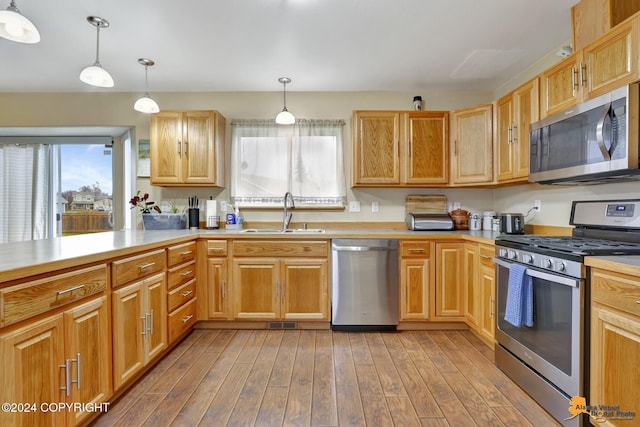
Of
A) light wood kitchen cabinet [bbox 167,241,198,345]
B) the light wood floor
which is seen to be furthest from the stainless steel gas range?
light wood kitchen cabinet [bbox 167,241,198,345]

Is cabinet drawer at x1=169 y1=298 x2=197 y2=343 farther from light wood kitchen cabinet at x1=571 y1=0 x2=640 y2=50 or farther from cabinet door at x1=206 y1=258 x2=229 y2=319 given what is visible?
light wood kitchen cabinet at x1=571 y1=0 x2=640 y2=50

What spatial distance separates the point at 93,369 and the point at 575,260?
2.36 m

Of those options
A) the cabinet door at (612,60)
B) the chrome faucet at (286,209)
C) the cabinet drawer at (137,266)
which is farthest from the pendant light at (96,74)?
the cabinet door at (612,60)

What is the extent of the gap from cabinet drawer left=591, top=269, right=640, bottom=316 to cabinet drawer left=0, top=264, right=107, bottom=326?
2.30 metres

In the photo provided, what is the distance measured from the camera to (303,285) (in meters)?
2.90

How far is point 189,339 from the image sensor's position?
8.95 feet

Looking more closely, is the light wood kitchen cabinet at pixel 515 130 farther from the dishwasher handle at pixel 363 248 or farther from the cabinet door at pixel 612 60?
the dishwasher handle at pixel 363 248

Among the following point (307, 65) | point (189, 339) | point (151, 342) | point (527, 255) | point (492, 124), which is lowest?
point (189, 339)

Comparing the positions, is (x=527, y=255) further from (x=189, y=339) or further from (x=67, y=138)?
(x=67, y=138)

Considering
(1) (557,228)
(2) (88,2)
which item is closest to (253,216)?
(2) (88,2)

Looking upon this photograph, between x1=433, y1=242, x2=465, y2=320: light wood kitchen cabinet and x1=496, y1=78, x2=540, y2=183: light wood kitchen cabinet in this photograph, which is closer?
x1=496, y1=78, x2=540, y2=183: light wood kitchen cabinet

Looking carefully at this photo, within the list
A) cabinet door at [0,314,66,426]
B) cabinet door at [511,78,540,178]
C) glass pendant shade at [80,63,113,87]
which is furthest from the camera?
cabinet door at [511,78,540,178]

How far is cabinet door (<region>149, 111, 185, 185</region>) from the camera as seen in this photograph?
3.26 m

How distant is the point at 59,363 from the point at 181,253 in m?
1.27
